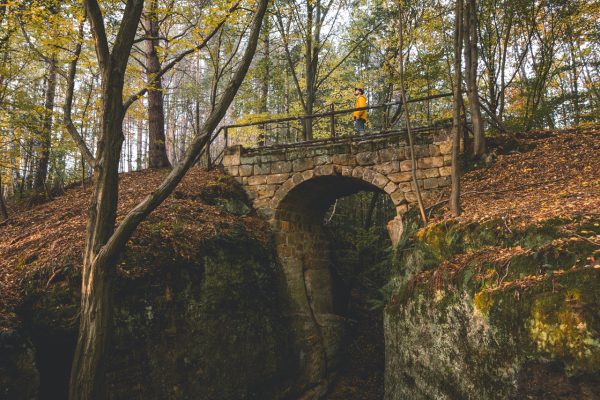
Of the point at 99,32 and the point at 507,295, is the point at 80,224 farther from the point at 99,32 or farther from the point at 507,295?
the point at 507,295

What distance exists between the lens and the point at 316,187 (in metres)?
9.37

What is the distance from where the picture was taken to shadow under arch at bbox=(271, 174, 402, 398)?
8227 millimetres

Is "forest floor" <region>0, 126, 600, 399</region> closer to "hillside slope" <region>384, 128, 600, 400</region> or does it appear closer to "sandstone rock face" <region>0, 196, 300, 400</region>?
"hillside slope" <region>384, 128, 600, 400</region>

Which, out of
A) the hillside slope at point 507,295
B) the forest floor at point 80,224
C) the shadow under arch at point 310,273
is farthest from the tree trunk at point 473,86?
the forest floor at point 80,224

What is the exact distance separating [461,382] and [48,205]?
9.96 m

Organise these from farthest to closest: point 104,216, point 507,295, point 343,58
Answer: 1. point 343,58
2. point 104,216
3. point 507,295

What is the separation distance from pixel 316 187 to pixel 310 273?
232 centimetres

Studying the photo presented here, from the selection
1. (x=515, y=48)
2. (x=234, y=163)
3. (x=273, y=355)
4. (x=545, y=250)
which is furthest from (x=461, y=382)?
(x=515, y=48)

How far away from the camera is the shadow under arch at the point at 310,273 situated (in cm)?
823

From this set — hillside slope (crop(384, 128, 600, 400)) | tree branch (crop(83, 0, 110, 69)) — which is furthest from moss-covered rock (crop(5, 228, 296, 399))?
tree branch (crop(83, 0, 110, 69))

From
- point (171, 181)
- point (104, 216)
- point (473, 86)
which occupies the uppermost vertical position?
point (473, 86)

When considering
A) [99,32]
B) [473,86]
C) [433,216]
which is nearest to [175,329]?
[99,32]

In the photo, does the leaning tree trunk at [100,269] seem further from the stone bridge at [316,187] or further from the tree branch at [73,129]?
the stone bridge at [316,187]

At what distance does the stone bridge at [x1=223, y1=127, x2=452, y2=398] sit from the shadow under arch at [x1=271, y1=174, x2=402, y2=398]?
0.02 m
